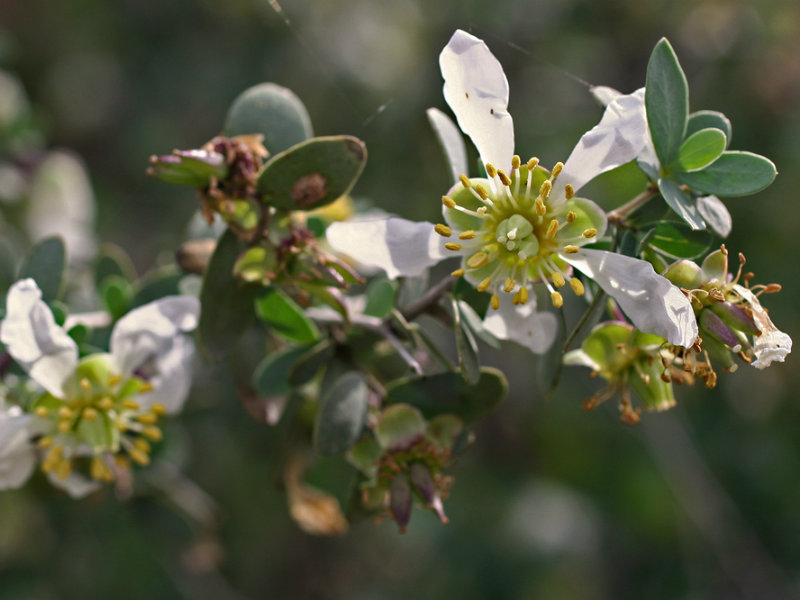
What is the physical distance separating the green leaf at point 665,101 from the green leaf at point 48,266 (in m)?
0.84

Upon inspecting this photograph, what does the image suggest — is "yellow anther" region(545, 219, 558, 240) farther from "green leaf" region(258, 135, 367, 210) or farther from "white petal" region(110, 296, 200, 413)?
"white petal" region(110, 296, 200, 413)

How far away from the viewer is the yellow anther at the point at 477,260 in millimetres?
988

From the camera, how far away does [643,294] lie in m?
0.89

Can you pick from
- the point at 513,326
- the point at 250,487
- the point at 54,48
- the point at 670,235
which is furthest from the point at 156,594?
the point at 54,48

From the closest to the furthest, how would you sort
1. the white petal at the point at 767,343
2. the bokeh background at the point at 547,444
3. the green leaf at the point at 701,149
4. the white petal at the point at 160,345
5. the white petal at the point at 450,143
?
the white petal at the point at 767,343, the green leaf at the point at 701,149, the white petal at the point at 450,143, the white petal at the point at 160,345, the bokeh background at the point at 547,444

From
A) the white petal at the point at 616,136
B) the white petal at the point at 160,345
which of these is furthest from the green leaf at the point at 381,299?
the white petal at the point at 616,136

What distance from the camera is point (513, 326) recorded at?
1.02 metres

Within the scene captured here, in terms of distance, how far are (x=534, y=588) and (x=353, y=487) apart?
1.69 metres

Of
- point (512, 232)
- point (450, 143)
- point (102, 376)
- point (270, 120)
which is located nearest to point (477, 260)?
point (512, 232)

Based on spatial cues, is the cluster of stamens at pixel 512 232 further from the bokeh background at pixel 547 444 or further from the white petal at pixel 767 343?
the bokeh background at pixel 547 444

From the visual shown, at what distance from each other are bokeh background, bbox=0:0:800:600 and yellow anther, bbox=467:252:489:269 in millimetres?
1473

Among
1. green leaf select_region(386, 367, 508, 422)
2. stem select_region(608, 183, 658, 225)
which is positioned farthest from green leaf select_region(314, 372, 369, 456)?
stem select_region(608, 183, 658, 225)

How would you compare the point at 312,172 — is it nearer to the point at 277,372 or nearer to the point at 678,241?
the point at 277,372

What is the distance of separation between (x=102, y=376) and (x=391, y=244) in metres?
0.48
